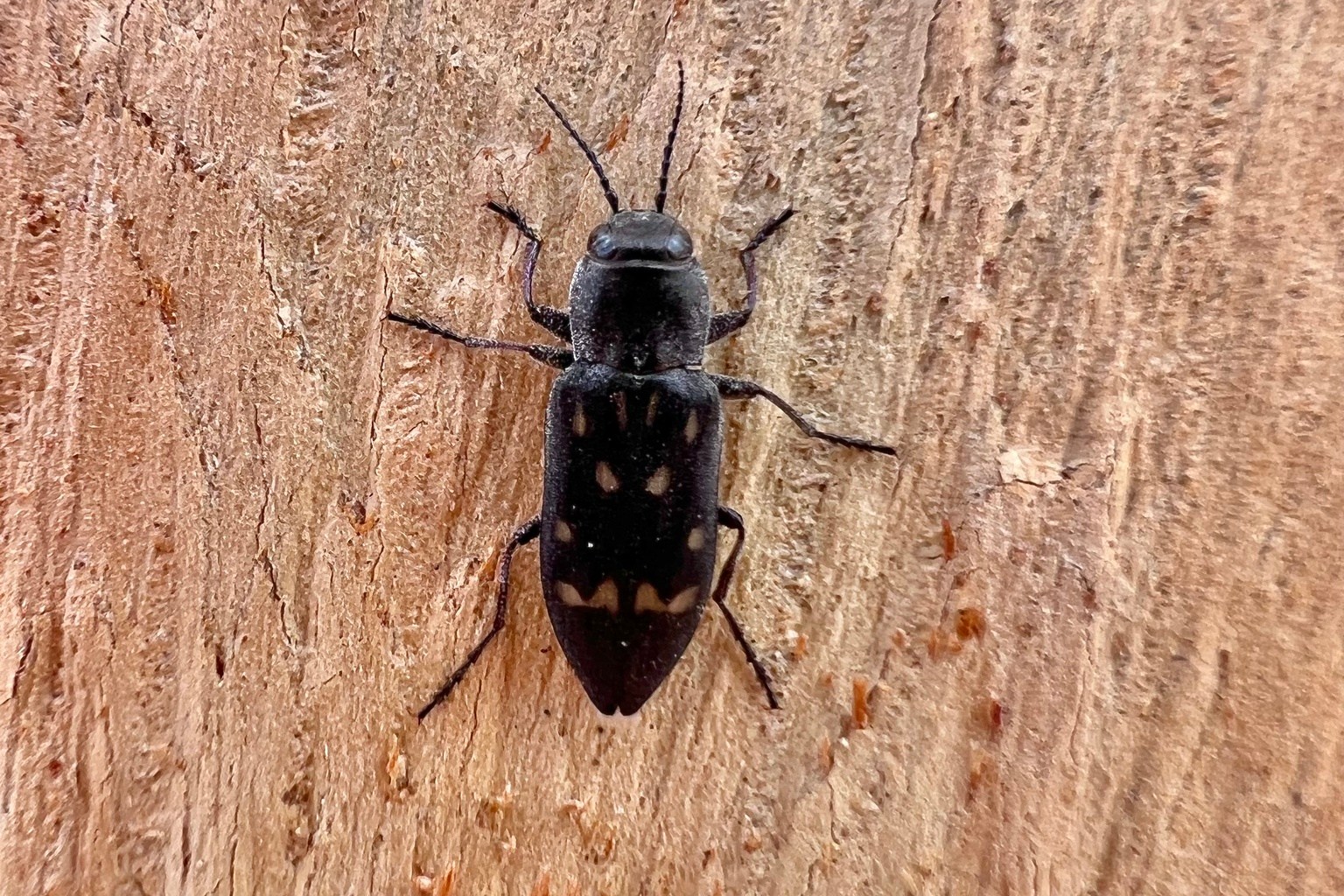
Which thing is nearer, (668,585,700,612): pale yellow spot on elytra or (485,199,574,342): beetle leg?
(668,585,700,612): pale yellow spot on elytra

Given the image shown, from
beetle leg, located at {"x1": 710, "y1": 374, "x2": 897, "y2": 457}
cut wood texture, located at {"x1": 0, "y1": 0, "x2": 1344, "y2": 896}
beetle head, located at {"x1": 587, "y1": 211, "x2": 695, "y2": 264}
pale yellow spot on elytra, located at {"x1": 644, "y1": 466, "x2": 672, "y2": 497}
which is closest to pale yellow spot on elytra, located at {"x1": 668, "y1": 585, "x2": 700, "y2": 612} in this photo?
cut wood texture, located at {"x1": 0, "y1": 0, "x2": 1344, "y2": 896}

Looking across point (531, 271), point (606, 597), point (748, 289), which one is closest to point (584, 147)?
point (531, 271)

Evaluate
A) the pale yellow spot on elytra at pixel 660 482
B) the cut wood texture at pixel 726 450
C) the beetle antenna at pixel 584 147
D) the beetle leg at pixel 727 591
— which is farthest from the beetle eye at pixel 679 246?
the beetle leg at pixel 727 591

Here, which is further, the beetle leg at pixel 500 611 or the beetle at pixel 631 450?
the beetle leg at pixel 500 611

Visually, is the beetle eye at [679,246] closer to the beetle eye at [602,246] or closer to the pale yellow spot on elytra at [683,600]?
the beetle eye at [602,246]

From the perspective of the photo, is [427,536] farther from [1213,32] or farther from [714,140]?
[1213,32]

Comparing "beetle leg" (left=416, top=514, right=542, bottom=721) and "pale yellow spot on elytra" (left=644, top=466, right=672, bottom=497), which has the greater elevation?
"pale yellow spot on elytra" (left=644, top=466, right=672, bottom=497)

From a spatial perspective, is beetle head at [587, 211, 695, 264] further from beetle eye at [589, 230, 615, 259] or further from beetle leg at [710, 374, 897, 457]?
beetle leg at [710, 374, 897, 457]
